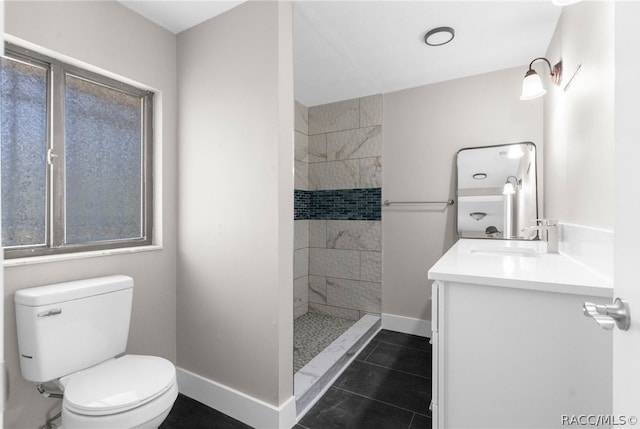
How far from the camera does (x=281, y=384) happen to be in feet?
5.43

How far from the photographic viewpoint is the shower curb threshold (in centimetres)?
186

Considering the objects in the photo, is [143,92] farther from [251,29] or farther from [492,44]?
[492,44]

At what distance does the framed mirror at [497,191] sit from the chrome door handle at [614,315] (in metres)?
1.93

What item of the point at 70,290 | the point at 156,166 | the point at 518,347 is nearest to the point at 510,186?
the point at 518,347

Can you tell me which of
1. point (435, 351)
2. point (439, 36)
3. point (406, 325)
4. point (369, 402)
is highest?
point (439, 36)

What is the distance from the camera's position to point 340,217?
321 cm

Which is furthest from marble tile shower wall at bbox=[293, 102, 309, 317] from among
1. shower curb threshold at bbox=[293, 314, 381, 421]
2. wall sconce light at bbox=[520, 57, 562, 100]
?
wall sconce light at bbox=[520, 57, 562, 100]

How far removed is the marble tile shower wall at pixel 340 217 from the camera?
303cm

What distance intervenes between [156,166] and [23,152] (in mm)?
613

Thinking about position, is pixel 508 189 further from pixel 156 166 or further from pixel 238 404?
pixel 156 166

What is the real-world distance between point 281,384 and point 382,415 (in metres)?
0.61

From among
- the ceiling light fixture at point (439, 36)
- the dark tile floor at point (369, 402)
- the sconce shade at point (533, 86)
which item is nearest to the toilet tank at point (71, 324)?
the dark tile floor at point (369, 402)

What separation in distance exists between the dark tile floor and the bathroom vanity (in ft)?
1.98

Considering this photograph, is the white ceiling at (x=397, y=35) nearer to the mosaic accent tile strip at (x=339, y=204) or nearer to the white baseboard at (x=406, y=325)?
the mosaic accent tile strip at (x=339, y=204)
